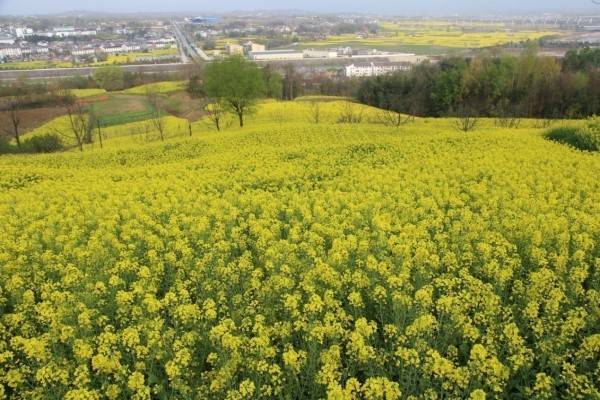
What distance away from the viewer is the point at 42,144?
42781 mm

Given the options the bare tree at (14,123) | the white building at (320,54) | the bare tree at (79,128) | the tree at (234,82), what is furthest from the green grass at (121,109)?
the white building at (320,54)

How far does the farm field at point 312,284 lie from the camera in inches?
311

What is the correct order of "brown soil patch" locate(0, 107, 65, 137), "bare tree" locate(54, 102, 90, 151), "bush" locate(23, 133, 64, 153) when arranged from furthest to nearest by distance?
"brown soil patch" locate(0, 107, 65, 137) → "bush" locate(23, 133, 64, 153) → "bare tree" locate(54, 102, 90, 151)

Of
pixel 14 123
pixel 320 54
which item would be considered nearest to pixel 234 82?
pixel 14 123

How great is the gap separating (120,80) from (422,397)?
103424 mm

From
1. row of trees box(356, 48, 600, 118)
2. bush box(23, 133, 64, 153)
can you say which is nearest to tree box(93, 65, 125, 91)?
row of trees box(356, 48, 600, 118)

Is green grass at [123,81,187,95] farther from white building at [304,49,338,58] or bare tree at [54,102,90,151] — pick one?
white building at [304,49,338,58]

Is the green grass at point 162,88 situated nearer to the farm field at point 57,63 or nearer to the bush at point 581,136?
the farm field at point 57,63

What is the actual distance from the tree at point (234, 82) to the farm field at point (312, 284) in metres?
24.3

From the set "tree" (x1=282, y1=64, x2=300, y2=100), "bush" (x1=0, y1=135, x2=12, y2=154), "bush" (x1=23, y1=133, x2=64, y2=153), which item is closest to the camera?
"bush" (x1=0, y1=135, x2=12, y2=154)

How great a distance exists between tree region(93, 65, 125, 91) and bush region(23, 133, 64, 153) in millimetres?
57522

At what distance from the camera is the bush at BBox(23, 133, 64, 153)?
42469 mm

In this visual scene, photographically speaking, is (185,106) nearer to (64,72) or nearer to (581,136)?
(581,136)

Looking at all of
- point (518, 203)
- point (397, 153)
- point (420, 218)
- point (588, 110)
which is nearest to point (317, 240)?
point (420, 218)
